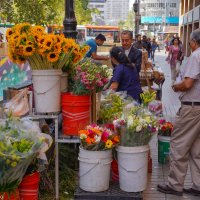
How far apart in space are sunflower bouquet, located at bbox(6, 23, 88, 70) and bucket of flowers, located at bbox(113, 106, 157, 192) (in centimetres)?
94

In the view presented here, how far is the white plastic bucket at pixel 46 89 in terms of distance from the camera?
15.3 ft

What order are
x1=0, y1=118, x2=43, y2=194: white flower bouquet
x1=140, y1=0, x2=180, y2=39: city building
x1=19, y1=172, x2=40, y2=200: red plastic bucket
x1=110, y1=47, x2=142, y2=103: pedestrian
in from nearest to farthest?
x1=0, y1=118, x2=43, y2=194: white flower bouquet < x1=19, y1=172, x2=40, y2=200: red plastic bucket < x1=110, y1=47, x2=142, y2=103: pedestrian < x1=140, y1=0, x2=180, y2=39: city building

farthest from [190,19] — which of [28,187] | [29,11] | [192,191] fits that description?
[28,187]

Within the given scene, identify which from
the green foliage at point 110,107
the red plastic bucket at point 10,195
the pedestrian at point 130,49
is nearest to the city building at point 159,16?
the pedestrian at point 130,49

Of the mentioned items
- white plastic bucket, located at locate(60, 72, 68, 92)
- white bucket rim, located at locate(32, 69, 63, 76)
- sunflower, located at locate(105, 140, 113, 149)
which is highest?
white bucket rim, located at locate(32, 69, 63, 76)

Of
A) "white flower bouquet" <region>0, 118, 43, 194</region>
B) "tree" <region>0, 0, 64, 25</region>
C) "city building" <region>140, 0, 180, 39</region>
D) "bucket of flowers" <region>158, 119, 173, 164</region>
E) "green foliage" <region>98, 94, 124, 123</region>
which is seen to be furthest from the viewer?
"city building" <region>140, 0, 180, 39</region>

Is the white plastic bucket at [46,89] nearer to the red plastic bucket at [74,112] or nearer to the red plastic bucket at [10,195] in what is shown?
the red plastic bucket at [74,112]

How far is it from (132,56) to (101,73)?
1.98 meters

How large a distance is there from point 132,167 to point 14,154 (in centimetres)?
151

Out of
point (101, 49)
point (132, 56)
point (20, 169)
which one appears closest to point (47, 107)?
point (20, 169)

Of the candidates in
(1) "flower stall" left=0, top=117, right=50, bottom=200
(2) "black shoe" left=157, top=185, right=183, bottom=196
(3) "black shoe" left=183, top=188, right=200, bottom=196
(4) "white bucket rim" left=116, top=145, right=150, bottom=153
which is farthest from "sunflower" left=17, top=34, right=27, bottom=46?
(3) "black shoe" left=183, top=188, right=200, bottom=196

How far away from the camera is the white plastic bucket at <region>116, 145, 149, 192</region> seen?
15.3ft

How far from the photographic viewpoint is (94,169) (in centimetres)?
460

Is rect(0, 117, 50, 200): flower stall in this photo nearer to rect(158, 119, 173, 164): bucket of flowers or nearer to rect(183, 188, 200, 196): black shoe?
rect(183, 188, 200, 196): black shoe
